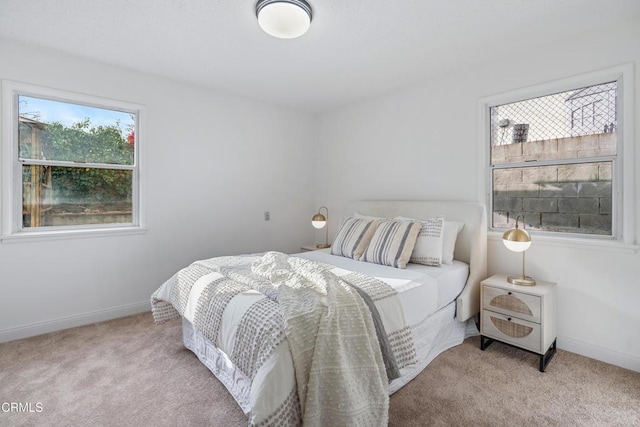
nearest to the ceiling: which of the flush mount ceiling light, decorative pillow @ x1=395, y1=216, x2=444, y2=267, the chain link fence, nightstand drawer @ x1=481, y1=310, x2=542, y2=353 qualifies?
the flush mount ceiling light

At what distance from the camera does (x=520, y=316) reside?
226 centimetres

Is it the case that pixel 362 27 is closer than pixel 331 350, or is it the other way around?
pixel 331 350

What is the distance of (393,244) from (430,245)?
309 millimetres

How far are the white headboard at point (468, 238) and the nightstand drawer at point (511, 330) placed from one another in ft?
0.52

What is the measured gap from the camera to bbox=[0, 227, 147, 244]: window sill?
259cm

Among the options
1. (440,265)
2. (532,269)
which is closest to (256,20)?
(440,265)

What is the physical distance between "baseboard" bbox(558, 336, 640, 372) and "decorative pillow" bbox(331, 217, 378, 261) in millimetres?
1740

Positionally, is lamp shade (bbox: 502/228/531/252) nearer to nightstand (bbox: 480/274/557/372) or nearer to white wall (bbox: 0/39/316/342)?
nightstand (bbox: 480/274/557/372)

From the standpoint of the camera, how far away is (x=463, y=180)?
3.02m

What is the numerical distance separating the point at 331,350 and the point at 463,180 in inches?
91.4

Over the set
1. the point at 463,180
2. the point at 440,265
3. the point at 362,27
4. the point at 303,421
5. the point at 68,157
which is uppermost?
the point at 362,27

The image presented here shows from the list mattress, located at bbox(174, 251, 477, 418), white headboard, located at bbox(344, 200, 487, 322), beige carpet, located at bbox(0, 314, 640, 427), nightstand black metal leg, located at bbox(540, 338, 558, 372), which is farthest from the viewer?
white headboard, located at bbox(344, 200, 487, 322)

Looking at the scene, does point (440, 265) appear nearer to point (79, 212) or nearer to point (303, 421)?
point (303, 421)

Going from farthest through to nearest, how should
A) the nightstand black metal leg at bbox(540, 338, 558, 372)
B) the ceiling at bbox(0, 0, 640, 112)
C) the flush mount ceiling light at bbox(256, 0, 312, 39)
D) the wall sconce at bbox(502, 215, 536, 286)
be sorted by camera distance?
the wall sconce at bbox(502, 215, 536, 286) < the nightstand black metal leg at bbox(540, 338, 558, 372) < the ceiling at bbox(0, 0, 640, 112) < the flush mount ceiling light at bbox(256, 0, 312, 39)
